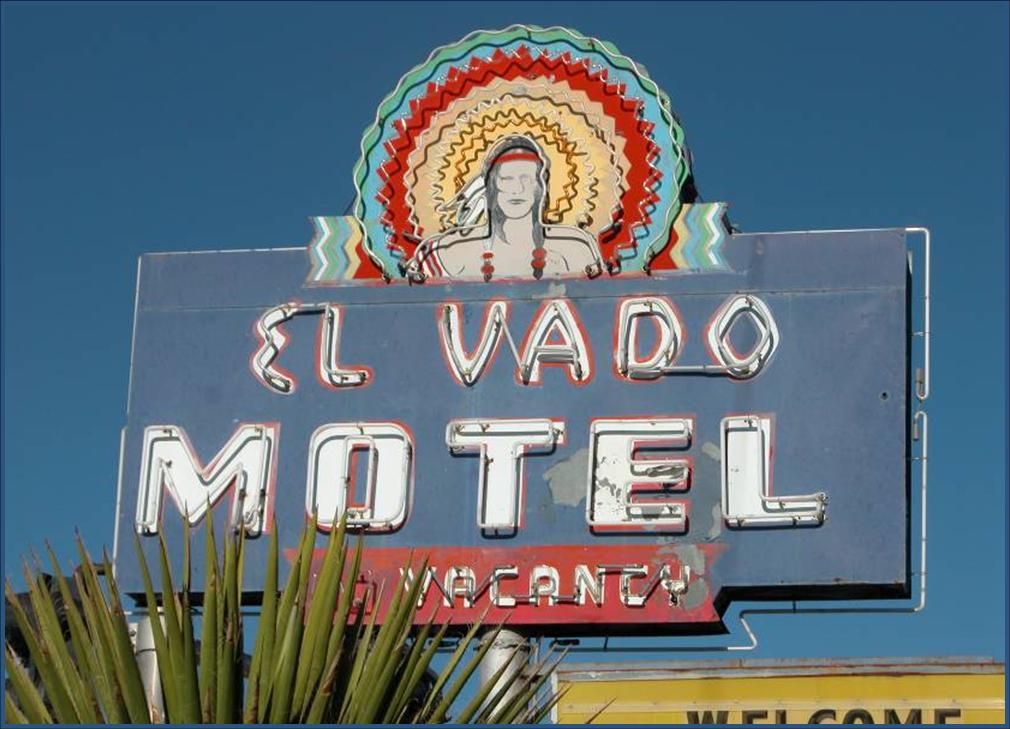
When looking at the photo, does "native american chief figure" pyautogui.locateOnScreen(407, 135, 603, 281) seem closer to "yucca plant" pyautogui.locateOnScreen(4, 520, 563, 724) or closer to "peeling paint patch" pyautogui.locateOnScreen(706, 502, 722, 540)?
"peeling paint patch" pyautogui.locateOnScreen(706, 502, 722, 540)

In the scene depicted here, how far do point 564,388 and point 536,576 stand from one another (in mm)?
1598

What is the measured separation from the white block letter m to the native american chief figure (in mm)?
1937

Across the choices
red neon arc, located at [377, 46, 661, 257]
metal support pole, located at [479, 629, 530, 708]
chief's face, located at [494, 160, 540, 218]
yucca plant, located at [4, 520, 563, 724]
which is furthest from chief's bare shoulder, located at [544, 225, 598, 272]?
yucca plant, located at [4, 520, 563, 724]

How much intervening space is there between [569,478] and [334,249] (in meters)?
2.99

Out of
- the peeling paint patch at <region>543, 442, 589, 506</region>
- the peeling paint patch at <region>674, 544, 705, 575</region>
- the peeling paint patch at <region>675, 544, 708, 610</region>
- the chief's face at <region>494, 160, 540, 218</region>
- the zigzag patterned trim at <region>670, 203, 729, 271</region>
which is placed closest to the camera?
the peeling paint patch at <region>675, 544, 708, 610</region>

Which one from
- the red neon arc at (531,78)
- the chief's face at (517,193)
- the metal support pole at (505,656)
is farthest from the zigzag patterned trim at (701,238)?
the metal support pole at (505,656)

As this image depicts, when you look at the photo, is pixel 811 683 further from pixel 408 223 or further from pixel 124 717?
pixel 124 717

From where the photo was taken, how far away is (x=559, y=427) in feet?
55.6

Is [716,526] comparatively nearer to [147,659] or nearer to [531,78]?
[531,78]

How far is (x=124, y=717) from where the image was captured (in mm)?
10820

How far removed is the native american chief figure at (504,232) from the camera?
692 inches

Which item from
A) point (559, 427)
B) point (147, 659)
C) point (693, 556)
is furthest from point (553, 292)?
point (147, 659)

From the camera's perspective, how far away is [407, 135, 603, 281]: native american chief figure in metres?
17.6

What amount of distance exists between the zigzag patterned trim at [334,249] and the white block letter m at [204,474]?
1393 millimetres
